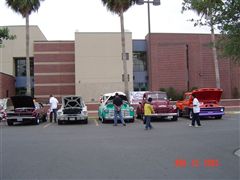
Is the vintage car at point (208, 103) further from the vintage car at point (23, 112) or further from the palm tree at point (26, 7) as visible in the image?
the palm tree at point (26, 7)

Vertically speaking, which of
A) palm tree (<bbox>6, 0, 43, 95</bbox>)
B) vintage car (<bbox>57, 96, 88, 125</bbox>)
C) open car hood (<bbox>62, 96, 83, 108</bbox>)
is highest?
palm tree (<bbox>6, 0, 43, 95</bbox>)

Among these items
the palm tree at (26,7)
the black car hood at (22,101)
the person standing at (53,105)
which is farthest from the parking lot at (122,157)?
the palm tree at (26,7)

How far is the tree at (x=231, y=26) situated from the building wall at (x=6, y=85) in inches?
1403

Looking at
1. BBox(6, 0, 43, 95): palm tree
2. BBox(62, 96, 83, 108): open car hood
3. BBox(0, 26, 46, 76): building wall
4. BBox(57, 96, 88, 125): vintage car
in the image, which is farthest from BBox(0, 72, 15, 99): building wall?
BBox(57, 96, 88, 125): vintage car

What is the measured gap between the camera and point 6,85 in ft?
151

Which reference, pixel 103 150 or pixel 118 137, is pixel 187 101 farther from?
pixel 103 150

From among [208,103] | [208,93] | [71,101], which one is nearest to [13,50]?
[71,101]

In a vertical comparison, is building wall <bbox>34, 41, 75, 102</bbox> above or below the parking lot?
above

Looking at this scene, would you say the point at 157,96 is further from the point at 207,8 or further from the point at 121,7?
the point at 207,8

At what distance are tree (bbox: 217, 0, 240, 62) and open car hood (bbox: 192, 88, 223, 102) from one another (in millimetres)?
14140

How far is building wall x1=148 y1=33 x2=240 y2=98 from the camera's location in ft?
155

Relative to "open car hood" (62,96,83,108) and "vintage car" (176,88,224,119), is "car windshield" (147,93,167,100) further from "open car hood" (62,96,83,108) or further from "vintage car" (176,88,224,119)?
"open car hood" (62,96,83,108)

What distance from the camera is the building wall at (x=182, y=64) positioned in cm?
4738

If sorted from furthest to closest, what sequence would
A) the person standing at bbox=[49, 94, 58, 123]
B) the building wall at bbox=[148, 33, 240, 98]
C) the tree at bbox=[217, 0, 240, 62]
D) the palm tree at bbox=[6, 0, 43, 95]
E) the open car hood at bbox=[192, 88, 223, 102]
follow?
1. the building wall at bbox=[148, 33, 240, 98]
2. the palm tree at bbox=[6, 0, 43, 95]
3. the person standing at bbox=[49, 94, 58, 123]
4. the open car hood at bbox=[192, 88, 223, 102]
5. the tree at bbox=[217, 0, 240, 62]
